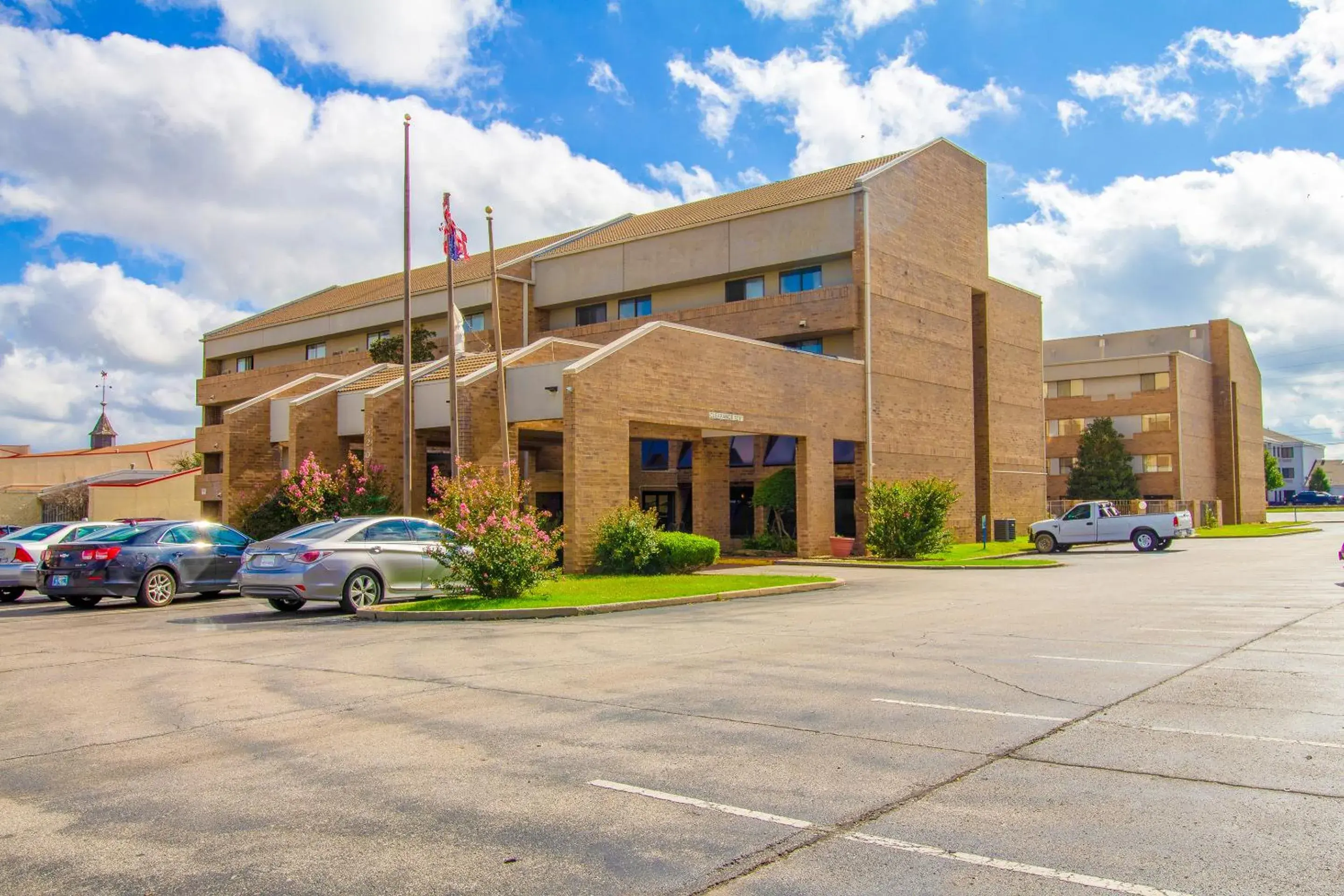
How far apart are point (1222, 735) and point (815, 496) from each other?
83.5 feet

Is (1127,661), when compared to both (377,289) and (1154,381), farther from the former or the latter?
(1154,381)

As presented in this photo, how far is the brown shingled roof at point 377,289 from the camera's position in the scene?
46656 millimetres

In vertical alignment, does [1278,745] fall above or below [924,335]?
below

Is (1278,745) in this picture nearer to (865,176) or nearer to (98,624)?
(98,624)

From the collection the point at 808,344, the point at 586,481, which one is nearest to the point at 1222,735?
the point at 586,481

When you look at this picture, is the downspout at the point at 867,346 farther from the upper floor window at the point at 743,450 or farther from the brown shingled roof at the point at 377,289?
the brown shingled roof at the point at 377,289

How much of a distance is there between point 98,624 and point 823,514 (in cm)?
2168

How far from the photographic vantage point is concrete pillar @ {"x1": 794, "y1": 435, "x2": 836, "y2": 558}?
32.1 m

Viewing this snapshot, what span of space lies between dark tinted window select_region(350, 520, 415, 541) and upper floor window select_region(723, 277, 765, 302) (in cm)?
2242

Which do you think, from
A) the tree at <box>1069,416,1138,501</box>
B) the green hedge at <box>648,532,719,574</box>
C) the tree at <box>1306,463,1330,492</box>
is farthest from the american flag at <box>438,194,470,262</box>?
the tree at <box>1306,463,1330,492</box>

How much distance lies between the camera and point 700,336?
92.8 feet

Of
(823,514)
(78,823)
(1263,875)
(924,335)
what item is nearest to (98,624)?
(78,823)

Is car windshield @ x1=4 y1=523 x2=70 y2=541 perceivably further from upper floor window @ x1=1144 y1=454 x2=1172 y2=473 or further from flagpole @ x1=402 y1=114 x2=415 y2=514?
upper floor window @ x1=1144 y1=454 x2=1172 y2=473

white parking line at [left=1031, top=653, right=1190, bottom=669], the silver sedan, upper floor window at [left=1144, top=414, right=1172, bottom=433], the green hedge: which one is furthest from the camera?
upper floor window at [left=1144, top=414, right=1172, bottom=433]
